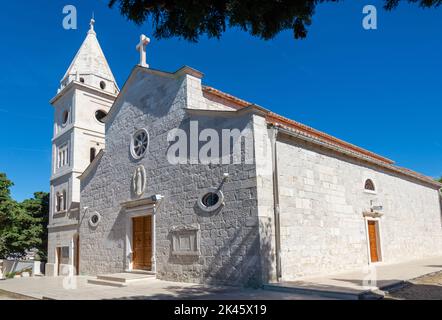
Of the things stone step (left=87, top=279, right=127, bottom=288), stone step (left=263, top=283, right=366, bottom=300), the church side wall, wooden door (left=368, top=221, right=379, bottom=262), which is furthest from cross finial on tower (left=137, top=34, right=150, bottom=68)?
wooden door (left=368, top=221, right=379, bottom=262)

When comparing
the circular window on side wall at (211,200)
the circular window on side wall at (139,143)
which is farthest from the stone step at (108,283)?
the circular window on side wall at (139,143)

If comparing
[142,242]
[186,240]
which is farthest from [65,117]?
[186,240]

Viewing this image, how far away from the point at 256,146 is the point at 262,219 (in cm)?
185

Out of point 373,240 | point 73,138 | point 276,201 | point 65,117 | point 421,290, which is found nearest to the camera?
point 421,290

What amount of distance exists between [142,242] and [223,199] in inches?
172

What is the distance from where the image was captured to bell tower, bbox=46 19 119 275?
18.2 meters

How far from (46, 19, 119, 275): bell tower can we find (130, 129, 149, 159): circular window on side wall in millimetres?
5878

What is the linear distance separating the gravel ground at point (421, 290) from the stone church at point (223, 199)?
2384 mm

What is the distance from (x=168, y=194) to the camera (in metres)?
11.8

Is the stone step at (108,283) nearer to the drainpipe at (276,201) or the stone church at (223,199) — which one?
the stone church at (223,199)

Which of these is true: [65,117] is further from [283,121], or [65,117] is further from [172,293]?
[172,293]

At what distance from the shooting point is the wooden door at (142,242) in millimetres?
12555
